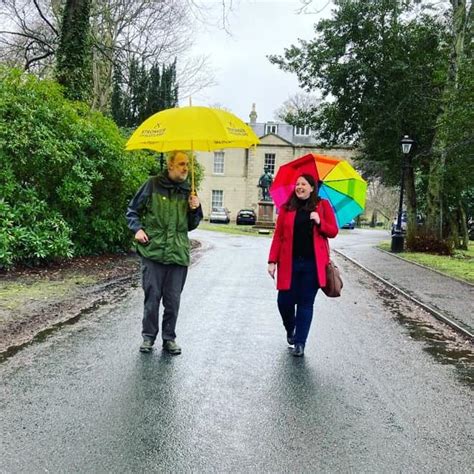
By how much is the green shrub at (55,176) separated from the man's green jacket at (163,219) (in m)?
4.58

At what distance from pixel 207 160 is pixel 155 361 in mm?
49749

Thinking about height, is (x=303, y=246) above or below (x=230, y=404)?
above

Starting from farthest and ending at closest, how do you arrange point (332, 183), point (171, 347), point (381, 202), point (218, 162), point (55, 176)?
point (381, 202) → point (218, 162) → point (55, 176) → point (332, 183) → point (171, 347)

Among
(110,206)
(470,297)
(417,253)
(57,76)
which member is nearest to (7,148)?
(110,206)

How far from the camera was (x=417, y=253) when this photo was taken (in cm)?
1919

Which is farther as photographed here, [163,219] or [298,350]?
[298,350]

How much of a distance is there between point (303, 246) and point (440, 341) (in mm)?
2559

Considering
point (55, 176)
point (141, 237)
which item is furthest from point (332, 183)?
point (55, 176)

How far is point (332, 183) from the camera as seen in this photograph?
5.50m

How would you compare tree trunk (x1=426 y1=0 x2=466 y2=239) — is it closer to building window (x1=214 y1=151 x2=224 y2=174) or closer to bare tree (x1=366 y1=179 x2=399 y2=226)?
building window (x1=214 y1=151 x2=224 y2=174)

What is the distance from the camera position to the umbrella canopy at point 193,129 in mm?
4785

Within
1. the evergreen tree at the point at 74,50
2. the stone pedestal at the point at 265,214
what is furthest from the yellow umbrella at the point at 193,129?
the stone pedestal at the point at 265,214

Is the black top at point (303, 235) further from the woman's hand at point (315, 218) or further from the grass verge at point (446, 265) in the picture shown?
the grass verge at point (446, 265)

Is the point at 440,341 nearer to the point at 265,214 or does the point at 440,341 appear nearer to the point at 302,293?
the point at 302,293
